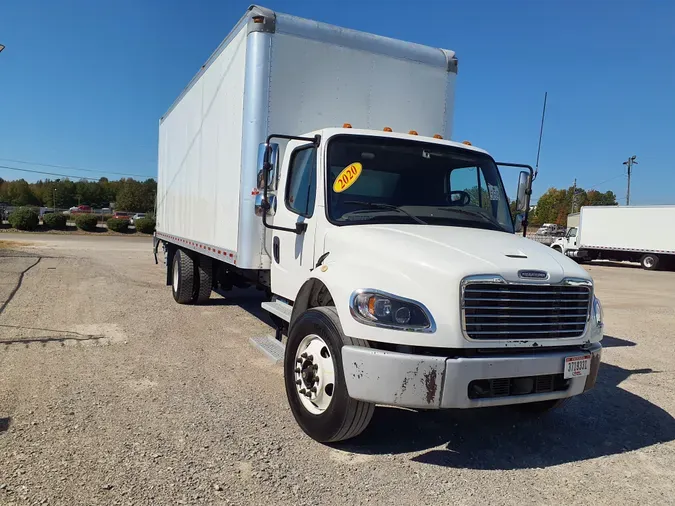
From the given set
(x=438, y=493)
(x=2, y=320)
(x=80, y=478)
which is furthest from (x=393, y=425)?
(x=2, y=320)

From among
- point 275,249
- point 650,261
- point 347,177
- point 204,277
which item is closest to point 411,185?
point 347,177

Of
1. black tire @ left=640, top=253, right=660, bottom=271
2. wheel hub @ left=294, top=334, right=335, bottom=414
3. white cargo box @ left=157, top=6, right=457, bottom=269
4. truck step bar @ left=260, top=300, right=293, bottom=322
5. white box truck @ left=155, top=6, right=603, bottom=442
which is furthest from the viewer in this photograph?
black tire @ left=640, top=253, right=660, bottom=271

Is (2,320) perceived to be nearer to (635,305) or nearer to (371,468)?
(371,468)

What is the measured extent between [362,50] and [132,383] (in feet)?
14.3

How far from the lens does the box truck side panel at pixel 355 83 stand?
5.61 meters

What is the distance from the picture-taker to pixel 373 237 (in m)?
3.86

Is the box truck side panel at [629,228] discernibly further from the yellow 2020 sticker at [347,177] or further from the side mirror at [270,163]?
the side mirror at [270,163]

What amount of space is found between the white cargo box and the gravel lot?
Result: 1593 millimetres

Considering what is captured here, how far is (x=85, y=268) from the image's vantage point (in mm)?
14516

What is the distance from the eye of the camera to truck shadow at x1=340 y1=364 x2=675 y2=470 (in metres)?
3.77

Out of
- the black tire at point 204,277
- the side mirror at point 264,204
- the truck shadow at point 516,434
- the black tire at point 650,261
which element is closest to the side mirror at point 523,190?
the truck shadow at point 516,434

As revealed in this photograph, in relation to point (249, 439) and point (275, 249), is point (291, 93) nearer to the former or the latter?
point (275, 249)

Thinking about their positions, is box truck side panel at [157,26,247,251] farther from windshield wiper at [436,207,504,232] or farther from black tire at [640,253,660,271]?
black tire at [640,253,660,271]

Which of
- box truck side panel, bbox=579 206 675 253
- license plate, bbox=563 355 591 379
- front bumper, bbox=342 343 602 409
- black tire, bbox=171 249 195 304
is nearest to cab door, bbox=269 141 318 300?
front bumper, bbox=342 343 602 409
